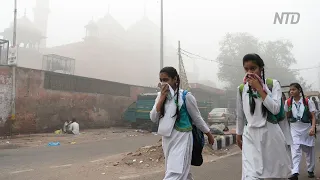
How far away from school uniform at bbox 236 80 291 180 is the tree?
133 ft

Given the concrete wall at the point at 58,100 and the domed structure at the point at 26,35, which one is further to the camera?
the domed structure at the point at 26,35

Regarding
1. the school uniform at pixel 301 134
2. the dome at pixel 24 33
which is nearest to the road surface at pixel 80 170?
the school uniform at pixel 301 134

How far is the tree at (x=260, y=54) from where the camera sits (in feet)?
141

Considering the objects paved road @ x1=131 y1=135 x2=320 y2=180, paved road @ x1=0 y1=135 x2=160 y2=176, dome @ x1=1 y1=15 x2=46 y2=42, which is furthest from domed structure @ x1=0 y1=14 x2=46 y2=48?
paved road @ x1=131 y1=135 x2=320 y2=180

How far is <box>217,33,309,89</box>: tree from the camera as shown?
43031 millimetres

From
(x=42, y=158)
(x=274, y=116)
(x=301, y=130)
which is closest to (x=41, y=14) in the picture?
(x=42, y=158)

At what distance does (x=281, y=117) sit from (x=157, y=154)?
4.28 metres

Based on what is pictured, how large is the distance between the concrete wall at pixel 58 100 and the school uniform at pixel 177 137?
12.3 metres

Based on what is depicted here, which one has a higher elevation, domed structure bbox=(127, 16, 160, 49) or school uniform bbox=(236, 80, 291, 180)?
domed structure bbox=(127, 16, 160, 49)

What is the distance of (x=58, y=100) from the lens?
51.5 feet

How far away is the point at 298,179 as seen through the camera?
5.00 meters

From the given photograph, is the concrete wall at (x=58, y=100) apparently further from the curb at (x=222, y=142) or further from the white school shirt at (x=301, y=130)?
the white school shirt at (x=301, y=130)

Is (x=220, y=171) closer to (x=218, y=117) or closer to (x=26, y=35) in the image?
(x=218, y=117)

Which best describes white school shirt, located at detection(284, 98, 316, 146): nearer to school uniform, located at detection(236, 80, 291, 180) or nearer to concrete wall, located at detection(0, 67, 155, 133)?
school uniform, located at detection(236, 80, 291, 180)
